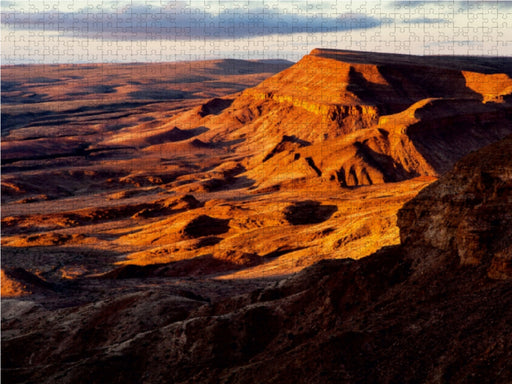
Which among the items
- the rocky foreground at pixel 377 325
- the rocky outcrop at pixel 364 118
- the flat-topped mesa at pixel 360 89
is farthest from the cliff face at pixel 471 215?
the flat-topped mesa at pixel 360 89

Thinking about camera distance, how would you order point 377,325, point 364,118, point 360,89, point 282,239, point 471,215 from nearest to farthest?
point 377,325, point 471,215, point 282,239, point 364,118, point 360,89

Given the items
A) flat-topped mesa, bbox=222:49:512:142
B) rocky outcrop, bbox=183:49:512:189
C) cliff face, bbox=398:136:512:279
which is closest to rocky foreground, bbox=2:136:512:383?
cliff face, bbox=398:136:512:279

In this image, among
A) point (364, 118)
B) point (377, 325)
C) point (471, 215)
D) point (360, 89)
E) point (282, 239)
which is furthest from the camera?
point (360, 89)

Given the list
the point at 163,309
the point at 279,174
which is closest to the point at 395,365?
the point at 163,309

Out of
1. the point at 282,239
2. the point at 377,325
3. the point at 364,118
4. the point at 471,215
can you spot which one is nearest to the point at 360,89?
the point at 364,118

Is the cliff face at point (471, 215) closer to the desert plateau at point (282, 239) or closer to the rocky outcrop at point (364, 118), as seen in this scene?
the desert plateau at point (282, 239)

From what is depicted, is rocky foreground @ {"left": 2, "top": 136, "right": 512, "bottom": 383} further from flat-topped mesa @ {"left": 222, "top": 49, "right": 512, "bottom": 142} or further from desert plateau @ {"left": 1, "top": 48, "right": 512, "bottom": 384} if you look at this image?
flat-topped mesa @ {"left": 222, "top": 49, "right": 512, "bottom": 142}

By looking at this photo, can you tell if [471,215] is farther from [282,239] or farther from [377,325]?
[282,239]
